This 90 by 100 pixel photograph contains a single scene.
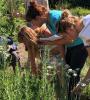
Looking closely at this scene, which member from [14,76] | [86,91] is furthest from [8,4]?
[14,76]

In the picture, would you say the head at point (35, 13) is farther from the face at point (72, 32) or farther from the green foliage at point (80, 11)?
the green foliage at point (80, 11)

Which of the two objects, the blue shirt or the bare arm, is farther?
the blue shirt

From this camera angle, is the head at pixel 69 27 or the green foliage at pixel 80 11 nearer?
the head at pixel 69 27

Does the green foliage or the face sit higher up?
the face

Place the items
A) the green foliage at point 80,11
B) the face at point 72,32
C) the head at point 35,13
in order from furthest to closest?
the green foliage at point 80,11 < the head at point 35,13 < the face at point 72,32

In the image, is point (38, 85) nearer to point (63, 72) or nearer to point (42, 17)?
point (63, 72)

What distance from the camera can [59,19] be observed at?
520 centimetres

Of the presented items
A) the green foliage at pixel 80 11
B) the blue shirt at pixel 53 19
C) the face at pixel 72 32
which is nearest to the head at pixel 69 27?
the face at pixel 72 32

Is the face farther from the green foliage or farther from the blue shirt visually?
the green foliage

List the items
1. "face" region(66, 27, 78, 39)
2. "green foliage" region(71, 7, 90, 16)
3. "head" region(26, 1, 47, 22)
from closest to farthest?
1. "face" region(66, 27, 78, 39)
2. "head" region(26, 1, 47, 22)
3. "green foliage" region(71, 7, 90, 16)

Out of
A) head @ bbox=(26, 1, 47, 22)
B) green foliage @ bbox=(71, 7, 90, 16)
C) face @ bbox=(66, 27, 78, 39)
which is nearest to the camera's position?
face @ bbox=(66, 27, 78, 39)

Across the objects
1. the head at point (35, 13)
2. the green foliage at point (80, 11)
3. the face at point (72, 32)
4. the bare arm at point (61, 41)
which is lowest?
the green foliage at point (80, 11)

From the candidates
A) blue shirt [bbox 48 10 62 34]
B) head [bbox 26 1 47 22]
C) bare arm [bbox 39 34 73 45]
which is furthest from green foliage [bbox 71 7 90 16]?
bare arm [bbox 39 34 73 45]

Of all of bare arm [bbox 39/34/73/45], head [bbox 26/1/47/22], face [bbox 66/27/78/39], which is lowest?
bare arm [bbox 39/34/73/45]
